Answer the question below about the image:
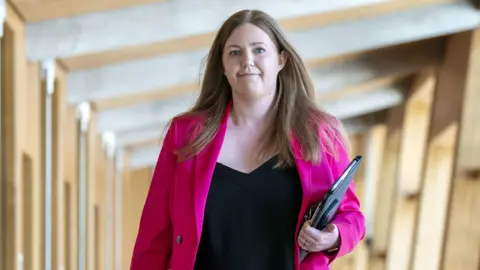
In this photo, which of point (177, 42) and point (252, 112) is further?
point (177, 42)

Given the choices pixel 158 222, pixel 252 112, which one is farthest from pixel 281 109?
pixel 158 222

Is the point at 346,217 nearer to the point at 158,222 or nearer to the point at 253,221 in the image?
the point at 253,221

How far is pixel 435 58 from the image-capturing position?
238 inches

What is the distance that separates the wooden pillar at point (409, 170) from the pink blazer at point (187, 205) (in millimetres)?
6286

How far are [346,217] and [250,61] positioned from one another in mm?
321

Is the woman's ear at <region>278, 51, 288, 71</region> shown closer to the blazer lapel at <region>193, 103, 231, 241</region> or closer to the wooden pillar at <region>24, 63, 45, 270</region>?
the blazer lapel at <region>193, 103, 231, 241</region>

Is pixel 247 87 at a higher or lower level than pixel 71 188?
lower

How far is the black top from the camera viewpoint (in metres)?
1.45

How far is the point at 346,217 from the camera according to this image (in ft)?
4.89

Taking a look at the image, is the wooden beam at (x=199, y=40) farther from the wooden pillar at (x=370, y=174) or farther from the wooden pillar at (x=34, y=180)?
the wooden pillar at (x=370, y=174)

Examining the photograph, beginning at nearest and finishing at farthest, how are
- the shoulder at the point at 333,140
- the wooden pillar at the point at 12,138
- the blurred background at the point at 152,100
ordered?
1. the shoulder at the point at 333,140
2. the wooden pillar at the point at 12,138
3. the blurred background at the point at 152,100

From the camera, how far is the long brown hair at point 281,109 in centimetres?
150

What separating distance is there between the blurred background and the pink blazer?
32cm

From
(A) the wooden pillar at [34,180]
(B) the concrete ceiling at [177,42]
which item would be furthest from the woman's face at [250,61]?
(A) the wooden pillar at [34,180]
